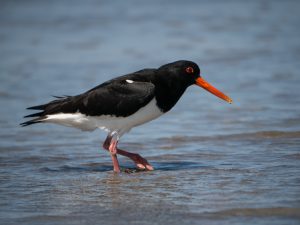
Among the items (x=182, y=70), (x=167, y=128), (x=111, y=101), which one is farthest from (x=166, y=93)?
(x=167, y=128)

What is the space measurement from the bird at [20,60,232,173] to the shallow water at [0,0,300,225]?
0.53m

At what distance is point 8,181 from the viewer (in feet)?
22.5

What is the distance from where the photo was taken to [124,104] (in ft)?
24.2

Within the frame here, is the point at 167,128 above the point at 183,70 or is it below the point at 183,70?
below

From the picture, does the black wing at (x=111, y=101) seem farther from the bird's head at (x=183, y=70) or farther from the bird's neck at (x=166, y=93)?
the bird's head at (x=183, y=70)

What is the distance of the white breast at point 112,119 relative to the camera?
7.40 meters

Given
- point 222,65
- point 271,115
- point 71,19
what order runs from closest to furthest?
point 271,115 < point 222,65 < point 71,19

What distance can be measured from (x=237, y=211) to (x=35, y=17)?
16444mm

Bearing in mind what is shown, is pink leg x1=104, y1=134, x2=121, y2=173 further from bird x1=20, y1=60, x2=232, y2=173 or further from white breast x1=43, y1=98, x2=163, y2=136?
white breast x1=43, y1=98, x2=163, y2=136

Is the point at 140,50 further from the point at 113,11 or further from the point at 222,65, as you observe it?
the point at 113,11

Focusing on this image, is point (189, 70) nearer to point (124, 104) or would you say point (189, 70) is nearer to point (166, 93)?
point (166, 93)

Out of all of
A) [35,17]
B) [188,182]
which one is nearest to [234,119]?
[188,182]

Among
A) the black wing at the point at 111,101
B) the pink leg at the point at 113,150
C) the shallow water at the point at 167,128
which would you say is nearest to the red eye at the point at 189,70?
the black wing at the point at 111,101

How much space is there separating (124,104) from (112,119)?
262 mm
